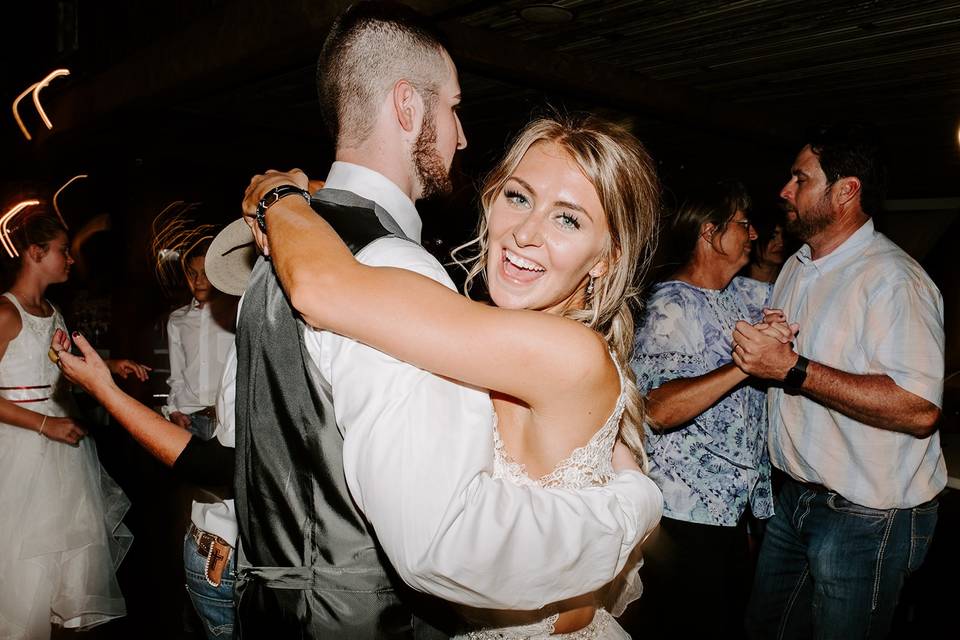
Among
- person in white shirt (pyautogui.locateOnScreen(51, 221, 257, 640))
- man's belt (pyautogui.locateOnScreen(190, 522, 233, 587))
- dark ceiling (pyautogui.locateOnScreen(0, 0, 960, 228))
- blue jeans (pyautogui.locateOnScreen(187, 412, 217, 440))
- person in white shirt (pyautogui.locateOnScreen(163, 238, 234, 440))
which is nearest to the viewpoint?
person in white shirt (pyautogui.locateOnScreen(51, 221, 257, 640))

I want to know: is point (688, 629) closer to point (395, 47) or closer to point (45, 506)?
point (395, 47)

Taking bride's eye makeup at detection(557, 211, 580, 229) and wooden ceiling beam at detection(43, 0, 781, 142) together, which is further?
wooden ceiling beam at detection(43, 0, 781, 142)

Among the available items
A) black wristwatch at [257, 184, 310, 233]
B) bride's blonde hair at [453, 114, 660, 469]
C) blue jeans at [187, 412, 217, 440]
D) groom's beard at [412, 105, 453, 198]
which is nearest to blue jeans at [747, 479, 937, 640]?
bride's blonde hair at [453, 114, 660, 469]

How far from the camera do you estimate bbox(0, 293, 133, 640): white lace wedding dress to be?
3400mm

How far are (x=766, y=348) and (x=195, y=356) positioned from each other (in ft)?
10.9

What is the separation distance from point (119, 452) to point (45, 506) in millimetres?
2652

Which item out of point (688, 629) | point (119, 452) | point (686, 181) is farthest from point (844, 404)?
point (119, 452)

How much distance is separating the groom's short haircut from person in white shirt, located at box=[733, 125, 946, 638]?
1.53 meters

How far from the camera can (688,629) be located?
110 inches

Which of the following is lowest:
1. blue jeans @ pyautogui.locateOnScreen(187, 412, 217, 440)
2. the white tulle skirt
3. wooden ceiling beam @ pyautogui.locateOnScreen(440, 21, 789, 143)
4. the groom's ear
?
the white tulle skirt

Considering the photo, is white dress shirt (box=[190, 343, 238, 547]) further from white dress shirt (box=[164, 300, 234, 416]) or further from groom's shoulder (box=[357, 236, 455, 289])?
white dress shirt (box=[164, 300, 234, 416])

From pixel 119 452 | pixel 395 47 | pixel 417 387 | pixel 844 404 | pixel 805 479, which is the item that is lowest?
pixel 119 452

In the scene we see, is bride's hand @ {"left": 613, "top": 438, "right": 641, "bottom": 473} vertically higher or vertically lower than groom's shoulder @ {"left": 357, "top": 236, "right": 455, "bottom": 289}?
lower

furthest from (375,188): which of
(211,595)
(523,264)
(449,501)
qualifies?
(211,595)
